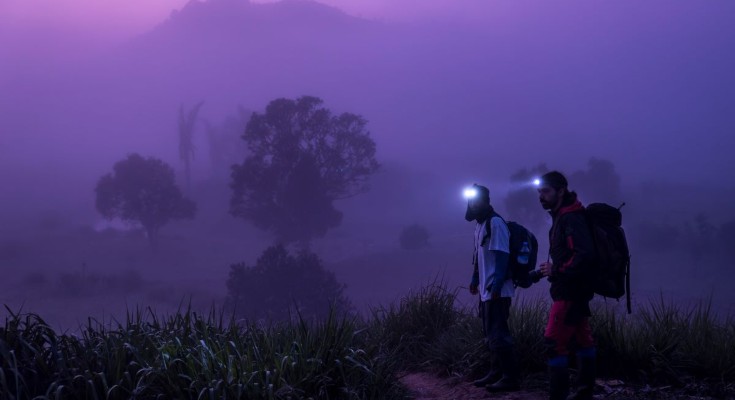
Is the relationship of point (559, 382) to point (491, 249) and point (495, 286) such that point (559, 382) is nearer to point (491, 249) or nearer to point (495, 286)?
point (495, 286)

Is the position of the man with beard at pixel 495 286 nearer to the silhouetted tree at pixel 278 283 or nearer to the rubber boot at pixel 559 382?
the rubber boot at pixel 559 382

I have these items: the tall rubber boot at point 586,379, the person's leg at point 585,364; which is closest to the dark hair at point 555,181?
the person's leg at point 585,364

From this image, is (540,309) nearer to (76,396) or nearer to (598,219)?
(598,219)

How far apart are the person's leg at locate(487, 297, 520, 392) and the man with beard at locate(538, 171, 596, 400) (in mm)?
630

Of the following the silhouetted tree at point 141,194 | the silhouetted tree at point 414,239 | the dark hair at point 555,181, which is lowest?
the dark hair at point 555,181

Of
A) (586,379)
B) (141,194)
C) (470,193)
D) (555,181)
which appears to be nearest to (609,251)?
(555,181)

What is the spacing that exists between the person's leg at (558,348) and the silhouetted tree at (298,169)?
167 ft

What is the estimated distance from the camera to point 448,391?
629cm

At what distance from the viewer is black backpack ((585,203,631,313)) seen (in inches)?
193

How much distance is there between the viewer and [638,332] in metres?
6.48

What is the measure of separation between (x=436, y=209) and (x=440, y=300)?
4853 inches

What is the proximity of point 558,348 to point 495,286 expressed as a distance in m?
0.82

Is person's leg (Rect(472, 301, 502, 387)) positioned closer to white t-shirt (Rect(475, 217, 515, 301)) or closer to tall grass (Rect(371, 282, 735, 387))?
white t-shirt (Rect(475, 217, 515, 301))

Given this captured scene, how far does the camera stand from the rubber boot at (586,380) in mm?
5281
